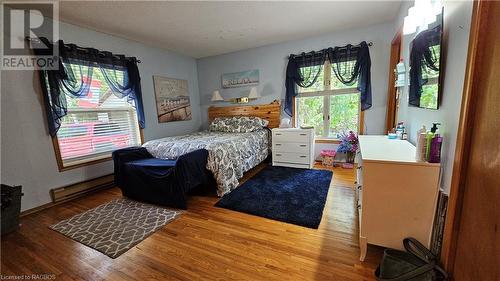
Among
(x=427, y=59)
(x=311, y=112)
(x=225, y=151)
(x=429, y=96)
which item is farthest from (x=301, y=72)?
(x=429, y=96)

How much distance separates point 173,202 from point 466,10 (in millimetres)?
2829

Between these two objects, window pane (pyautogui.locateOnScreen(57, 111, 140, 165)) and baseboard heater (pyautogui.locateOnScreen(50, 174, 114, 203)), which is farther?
window pane (pyautogui.locateOnScreen(57, 111, 140, 165))

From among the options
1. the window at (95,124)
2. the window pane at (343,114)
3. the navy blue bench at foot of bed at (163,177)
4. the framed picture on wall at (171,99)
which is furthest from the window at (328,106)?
the window at (95,124)

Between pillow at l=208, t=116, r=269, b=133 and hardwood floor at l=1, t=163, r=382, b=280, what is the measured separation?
1.97 metres

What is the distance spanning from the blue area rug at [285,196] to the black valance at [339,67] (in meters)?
1.55

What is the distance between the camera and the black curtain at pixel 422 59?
4.67 ft

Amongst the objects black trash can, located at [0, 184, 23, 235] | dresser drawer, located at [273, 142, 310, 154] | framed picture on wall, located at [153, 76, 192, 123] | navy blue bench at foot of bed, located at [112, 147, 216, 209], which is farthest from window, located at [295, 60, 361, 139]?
black trash can, located at [0, 184, 23, 235]

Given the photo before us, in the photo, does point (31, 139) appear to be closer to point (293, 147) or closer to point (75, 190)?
point (75, 190)

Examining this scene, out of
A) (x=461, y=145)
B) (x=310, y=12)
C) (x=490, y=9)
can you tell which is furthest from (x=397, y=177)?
(x=310, y=12)

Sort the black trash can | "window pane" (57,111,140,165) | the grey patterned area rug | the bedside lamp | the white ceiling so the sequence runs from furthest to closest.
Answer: the bedside lamp
"window pane" (57,111,140,165)
the white ceiling
the black trash can
the grey patterned area rug

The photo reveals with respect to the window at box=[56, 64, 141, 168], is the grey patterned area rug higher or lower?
lower

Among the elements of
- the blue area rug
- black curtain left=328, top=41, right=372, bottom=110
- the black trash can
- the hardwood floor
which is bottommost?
the hardwood floor

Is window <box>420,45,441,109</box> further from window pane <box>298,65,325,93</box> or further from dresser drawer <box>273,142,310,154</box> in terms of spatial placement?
window pane <box>298,65,325,93</box>

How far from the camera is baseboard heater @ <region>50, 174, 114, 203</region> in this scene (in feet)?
8.66
